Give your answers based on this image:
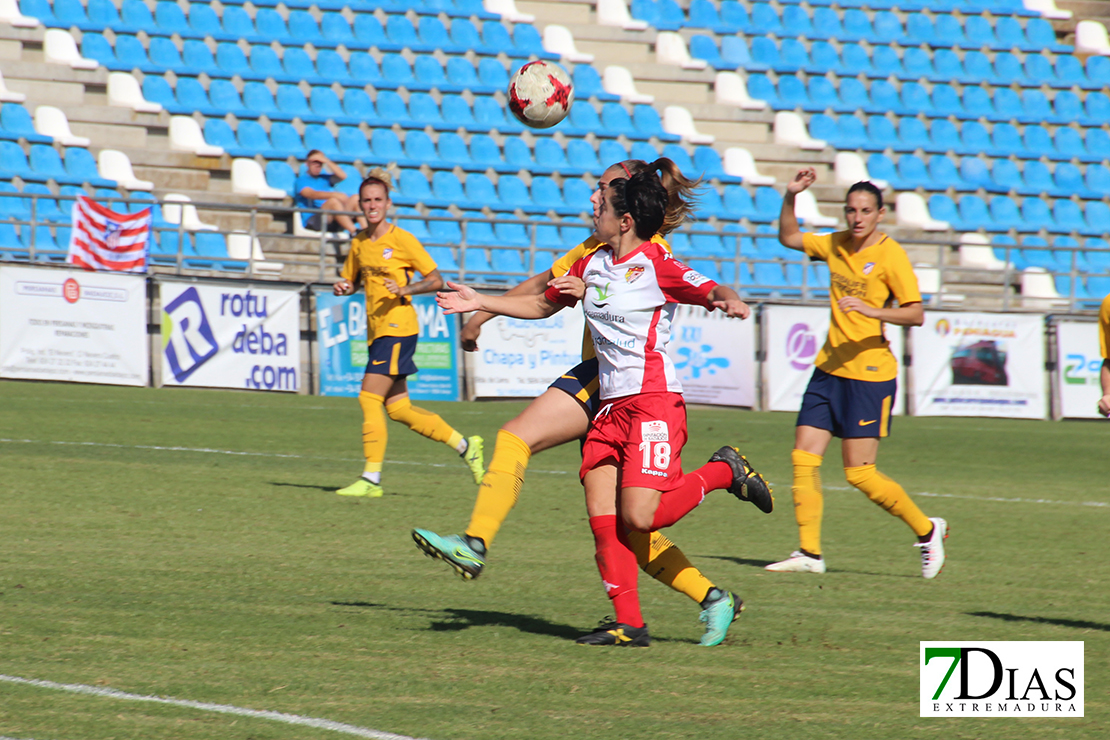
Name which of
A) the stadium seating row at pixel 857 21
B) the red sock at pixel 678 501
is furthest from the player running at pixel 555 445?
the stadium seating row at pixel 857 21

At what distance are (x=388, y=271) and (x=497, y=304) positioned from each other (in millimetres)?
4957

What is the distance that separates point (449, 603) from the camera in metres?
6.41

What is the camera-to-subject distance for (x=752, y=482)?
6.16m

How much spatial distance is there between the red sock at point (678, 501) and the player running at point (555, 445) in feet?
0.37

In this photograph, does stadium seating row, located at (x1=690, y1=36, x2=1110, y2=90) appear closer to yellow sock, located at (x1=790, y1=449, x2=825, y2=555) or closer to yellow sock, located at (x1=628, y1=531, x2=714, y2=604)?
yellow sock, located at (x1=790, y1=449, x2=825, y2=555)

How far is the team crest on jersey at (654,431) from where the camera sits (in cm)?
547

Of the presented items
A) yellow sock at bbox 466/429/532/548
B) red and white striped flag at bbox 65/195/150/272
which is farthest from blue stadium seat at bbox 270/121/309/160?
yellow sock at bbox 466/429/532/548

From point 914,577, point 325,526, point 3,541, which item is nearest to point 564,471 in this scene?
point 325,526

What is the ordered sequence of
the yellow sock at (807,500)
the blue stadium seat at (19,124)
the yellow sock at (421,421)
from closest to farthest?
1. the yellow sock at (807,500)
2. the yellow sock at (421,421)
3. the blue stadium seat at (19,124)

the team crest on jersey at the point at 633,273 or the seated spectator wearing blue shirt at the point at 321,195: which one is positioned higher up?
the seated spectator wearing blue shirt at the point at 321,195

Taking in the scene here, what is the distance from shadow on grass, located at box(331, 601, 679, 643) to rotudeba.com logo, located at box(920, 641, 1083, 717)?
3.74ft

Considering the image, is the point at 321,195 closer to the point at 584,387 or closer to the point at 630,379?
the point at 584,387

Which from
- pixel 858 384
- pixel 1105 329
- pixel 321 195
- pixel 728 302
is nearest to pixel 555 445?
pixel 728 302

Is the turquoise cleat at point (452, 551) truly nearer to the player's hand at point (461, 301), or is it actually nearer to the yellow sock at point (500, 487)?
A: the yellow sock at point (500, 487)
